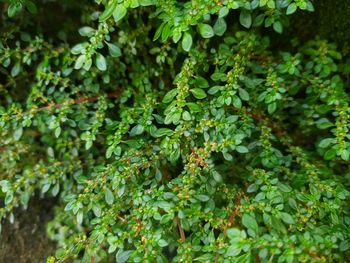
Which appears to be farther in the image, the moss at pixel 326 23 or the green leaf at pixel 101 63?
the moss at pixel 326 23

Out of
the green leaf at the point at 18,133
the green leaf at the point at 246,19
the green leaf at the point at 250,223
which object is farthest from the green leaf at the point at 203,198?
the green leaf at the point at 18,133

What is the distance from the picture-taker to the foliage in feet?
4.73

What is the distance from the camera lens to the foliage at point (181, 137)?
4.73ft

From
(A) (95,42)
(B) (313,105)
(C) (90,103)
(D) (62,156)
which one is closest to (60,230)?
(D) (62,156)

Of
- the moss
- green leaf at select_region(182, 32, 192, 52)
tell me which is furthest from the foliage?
the moss

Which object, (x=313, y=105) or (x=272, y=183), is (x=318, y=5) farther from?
(x=272, y=183)

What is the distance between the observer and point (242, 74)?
1.70 m

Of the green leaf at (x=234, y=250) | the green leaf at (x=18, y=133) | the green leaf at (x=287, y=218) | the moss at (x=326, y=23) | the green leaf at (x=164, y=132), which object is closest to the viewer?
the green leaf at (x=234, y=250)

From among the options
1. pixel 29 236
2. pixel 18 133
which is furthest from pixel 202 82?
pixel 29 236

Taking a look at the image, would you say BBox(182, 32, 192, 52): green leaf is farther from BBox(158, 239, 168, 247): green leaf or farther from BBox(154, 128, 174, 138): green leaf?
BBox(158, 239, 168, 247): green leaf

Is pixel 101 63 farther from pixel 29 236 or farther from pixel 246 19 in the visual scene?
pixel 29 236

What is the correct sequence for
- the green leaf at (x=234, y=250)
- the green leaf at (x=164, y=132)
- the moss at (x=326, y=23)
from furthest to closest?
the moss at (x=326, y=23), the green leaf at (x=164, y=132), the green leaf at (x=234, y=250)

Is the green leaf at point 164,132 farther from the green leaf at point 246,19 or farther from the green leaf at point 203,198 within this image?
the green leaf at point 246,19

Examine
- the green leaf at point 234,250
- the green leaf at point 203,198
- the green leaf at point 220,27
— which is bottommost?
the green leaf at point 234,250
